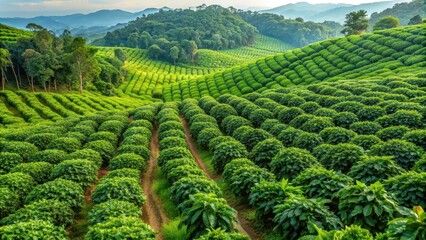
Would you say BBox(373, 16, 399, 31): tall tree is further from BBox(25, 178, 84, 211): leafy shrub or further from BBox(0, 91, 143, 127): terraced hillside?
BBox(25, 178, 84, 211): leafy shrub

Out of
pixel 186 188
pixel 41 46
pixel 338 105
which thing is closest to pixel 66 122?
pixel 186 188

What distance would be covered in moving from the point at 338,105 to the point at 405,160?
12.4m

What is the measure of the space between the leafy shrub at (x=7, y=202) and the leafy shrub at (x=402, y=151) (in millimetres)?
19037

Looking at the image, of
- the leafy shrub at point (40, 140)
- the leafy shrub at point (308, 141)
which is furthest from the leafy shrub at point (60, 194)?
the leafy shrub at point (308, 141)

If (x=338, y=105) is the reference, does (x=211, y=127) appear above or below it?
below

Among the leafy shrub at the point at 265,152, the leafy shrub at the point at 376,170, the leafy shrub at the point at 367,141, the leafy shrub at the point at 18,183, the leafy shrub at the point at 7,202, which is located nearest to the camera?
the leafy shrub at the point at 376,170

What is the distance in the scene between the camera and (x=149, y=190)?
21.0 m

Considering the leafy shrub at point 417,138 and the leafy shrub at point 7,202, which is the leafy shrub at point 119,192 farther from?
the leafy shrub at point 417,138

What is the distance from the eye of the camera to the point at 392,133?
19547 mm

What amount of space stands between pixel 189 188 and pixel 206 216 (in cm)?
353

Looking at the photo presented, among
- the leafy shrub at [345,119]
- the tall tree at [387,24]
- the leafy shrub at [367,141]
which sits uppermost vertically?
the tall tree at [387,24]

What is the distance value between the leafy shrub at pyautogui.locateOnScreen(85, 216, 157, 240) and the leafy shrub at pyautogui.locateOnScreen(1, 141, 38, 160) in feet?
51.4

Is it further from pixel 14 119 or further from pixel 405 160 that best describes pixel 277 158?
pixel 14 119

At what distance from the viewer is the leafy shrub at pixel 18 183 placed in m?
17.6
